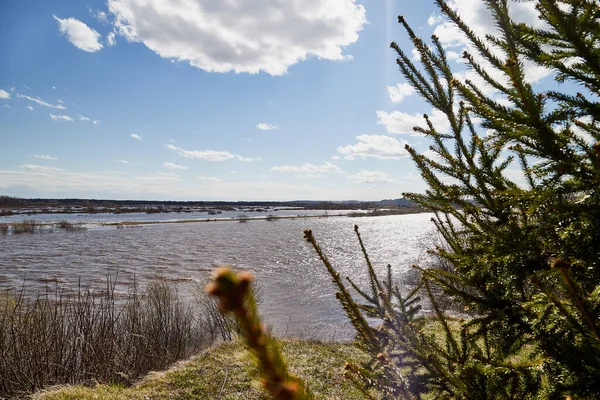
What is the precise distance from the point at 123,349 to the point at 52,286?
14.6 meters

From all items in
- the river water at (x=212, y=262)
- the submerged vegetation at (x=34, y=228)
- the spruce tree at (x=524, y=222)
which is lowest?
the river water at (x=212, y=262)

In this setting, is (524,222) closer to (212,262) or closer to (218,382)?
(218,382)

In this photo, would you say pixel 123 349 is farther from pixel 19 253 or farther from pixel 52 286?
pixel 19 253

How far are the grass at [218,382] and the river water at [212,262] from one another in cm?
564

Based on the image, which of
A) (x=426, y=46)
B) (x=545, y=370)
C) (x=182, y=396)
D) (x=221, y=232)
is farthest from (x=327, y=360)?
(x=221, y=232)

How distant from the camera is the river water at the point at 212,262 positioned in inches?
810

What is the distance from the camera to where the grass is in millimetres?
7305

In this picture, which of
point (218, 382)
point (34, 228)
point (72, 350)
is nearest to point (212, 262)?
point (72, 350)

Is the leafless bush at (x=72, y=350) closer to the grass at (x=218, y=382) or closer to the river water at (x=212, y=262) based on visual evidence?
the grass at (x=218, y=382)

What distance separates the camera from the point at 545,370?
6.33ft

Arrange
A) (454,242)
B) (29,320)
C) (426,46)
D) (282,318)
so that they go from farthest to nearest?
(282,318) < (29,320) < (454,242) < (426,46)

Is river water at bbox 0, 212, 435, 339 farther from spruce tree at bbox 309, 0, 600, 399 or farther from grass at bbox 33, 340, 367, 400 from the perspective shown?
spruce tree at bbox 309, 0, 600, 399

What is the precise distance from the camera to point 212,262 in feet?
105

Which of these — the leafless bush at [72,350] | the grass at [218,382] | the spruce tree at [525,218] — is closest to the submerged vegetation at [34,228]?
the leafless bush at [72,350]
